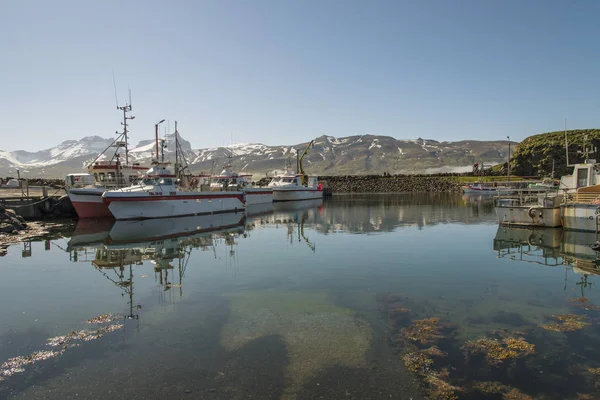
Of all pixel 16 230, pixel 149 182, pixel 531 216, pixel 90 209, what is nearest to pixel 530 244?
pixel 531 216

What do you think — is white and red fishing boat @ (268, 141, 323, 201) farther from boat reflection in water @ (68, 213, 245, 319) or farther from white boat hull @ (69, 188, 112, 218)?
white boat hull @ (69, 188, 112, 218)

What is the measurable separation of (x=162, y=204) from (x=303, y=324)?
28.7 m

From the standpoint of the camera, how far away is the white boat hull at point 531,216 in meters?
25.1

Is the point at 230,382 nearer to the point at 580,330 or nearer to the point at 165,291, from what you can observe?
the point at 165,291

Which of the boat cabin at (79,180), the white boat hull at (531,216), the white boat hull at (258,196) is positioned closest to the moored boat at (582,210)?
the white boat hull at (531,216)

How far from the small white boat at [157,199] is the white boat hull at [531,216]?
90.2ft

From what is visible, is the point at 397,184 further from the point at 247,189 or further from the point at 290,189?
the point at 247,189

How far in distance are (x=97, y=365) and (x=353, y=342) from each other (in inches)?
207

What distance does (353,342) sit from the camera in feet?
27.8

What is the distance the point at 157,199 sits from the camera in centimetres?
3447

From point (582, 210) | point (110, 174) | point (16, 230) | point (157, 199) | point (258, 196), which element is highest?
point (110, 174)

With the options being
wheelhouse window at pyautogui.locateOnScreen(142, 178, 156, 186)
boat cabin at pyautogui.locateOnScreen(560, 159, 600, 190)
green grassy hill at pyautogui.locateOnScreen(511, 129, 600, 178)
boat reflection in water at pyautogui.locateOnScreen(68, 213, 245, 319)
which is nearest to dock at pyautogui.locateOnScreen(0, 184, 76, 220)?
boat reflection in water at pyautogui.locateOnScreen(68, 213, 245, 319)

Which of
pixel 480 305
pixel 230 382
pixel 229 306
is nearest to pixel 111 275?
pixel 229 306

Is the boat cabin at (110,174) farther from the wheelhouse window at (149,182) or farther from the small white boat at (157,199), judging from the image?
the small white boat at (157,199)
